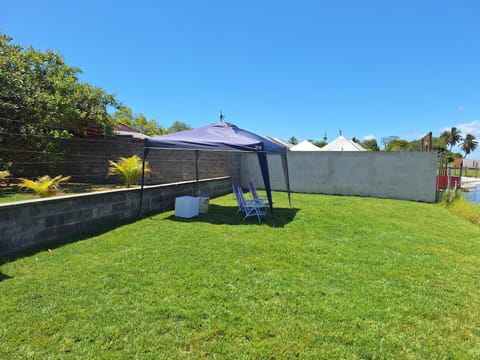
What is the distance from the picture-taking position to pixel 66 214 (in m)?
4.84

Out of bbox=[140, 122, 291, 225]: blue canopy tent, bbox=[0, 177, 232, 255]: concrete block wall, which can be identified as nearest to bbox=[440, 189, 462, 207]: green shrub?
bbox=[140, 122, 291, 225]: blue canopy tent

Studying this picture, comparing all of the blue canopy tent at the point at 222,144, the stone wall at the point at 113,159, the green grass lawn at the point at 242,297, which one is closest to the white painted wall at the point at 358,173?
the stone wall at the point at 113,159

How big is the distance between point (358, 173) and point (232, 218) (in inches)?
283

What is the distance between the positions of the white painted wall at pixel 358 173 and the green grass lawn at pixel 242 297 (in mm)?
6460

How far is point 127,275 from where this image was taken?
3391mm

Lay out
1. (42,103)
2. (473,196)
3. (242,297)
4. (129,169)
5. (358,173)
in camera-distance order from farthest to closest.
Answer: (473,196) → (358,173) → (129,169) → (42,103) → (242,297)

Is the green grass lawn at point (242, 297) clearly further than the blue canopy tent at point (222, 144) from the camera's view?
No

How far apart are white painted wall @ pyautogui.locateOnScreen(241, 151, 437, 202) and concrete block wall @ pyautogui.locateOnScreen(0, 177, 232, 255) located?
6.65 m

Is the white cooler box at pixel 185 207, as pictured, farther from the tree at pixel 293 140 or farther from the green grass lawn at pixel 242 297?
the tree at pixel 293 140

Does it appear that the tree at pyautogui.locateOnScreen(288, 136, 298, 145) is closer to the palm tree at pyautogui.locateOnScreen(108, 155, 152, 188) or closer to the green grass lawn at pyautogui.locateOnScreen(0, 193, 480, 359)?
the palm tree at pyautogui.locateOnScreen(108, 155, 152, 188)

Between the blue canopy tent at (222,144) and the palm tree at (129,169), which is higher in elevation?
the blue canopy tent at (222,144)

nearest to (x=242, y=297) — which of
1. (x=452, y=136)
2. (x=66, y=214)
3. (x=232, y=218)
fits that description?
(x=66, y=214)

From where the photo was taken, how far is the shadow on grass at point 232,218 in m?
6.41

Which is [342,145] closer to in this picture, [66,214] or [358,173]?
[358,173]
